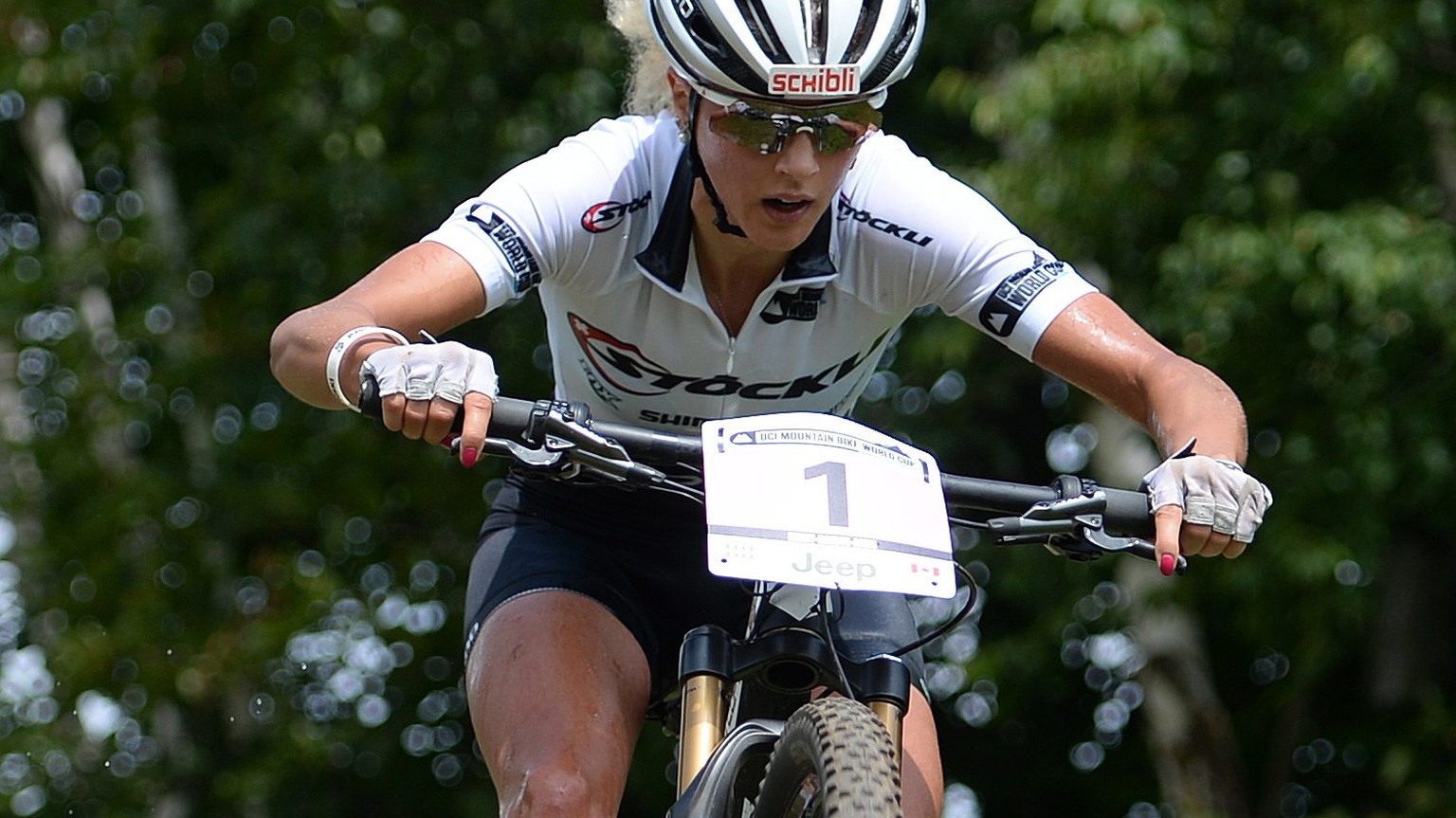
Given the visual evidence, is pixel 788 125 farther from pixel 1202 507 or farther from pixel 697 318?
pixel 1202 507

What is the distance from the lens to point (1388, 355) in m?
8.16

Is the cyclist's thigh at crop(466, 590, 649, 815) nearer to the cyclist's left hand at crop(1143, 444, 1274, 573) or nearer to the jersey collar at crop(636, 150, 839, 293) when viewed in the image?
the jersey collar at crop(636, 150, 839, 293)

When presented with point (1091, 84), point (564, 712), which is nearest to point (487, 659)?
point (564, 712)

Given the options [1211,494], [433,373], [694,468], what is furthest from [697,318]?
[1211,494]

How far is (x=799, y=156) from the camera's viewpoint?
11.3 ft

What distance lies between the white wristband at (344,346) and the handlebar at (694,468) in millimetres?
162

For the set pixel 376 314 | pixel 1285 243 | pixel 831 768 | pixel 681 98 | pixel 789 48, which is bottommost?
pixel 1285 243

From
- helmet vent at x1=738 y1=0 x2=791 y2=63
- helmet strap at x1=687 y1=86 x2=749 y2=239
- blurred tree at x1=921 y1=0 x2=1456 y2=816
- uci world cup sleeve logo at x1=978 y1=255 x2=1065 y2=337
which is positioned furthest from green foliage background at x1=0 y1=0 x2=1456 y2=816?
helmet vent at x1=738 y1=0 x2=791 y2=63

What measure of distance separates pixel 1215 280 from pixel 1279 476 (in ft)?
3.11

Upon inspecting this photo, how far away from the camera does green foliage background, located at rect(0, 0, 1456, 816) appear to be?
26.7ft

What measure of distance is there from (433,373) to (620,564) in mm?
937

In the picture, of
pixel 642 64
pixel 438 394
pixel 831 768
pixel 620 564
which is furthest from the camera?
pixel 642 64

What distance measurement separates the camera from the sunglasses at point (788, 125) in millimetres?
3436

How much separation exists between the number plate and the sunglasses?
0.55 meters
